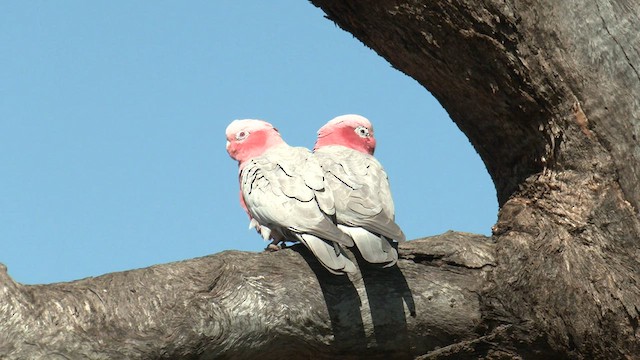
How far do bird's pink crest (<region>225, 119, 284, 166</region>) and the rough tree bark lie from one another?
70 cm

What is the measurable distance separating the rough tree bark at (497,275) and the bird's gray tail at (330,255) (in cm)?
13

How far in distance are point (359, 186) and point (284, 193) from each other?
0.29m

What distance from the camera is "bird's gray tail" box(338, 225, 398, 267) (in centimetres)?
406

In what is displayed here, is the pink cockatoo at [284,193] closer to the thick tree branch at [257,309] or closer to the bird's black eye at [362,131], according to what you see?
the thick tree branch at [257,309]

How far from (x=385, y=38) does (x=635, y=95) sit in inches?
42.6

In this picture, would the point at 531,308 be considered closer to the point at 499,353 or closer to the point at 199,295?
the point at 499,353

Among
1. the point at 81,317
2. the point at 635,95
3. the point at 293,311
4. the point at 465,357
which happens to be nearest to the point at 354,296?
the point at 293,311

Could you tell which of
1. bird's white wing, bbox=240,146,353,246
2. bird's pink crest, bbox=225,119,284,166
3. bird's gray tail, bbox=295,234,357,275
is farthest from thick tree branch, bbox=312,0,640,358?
bird's pink crest, bbox=225,119,284,166

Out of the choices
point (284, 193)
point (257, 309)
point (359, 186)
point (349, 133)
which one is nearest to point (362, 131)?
point (349, 133)

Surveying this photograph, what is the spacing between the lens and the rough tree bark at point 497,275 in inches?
158

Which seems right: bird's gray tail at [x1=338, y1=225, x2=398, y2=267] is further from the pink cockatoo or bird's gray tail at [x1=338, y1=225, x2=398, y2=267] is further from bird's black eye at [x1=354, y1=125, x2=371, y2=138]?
bird's black eye at [x1=354, y1=125, x2=371, y2=138]

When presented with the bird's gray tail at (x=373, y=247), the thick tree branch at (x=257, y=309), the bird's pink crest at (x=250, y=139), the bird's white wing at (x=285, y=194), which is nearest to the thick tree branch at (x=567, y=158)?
the thick tree branch at (x=257, y=309)

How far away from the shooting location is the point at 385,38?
4.76 meters

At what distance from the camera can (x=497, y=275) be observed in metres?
4.29
